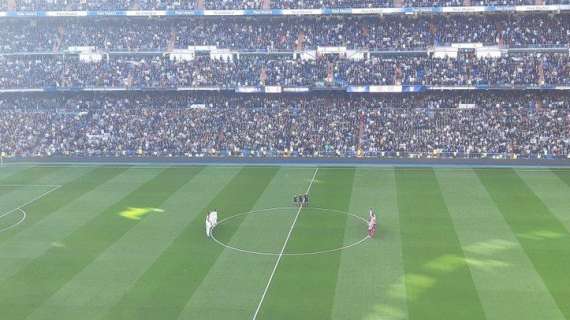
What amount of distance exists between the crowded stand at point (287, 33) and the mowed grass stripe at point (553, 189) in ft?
52.6

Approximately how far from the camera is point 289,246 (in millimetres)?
30078

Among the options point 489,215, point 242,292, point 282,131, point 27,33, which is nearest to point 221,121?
point 282,131

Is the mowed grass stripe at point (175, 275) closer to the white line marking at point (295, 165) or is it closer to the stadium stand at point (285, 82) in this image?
the white line marking at point (295, 165)

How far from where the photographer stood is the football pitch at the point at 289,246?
23844mm

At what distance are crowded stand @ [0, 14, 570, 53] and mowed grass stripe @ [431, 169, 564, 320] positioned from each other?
2242 cm

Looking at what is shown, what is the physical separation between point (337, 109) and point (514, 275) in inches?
1213

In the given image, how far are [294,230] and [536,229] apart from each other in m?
12.0

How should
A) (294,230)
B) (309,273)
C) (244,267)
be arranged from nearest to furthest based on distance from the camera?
(309,273) < (244,267) < (294,230)

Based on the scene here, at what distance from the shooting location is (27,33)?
61875 mm

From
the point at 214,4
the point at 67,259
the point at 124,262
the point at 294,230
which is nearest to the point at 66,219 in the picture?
the point at 67,259

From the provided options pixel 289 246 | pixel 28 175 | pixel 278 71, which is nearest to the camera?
pixel 289 246

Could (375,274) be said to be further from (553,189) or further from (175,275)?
(553,189)

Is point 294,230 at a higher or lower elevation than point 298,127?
lower

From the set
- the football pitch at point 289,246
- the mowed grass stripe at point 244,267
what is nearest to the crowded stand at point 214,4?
the football pitch at point 289,246
